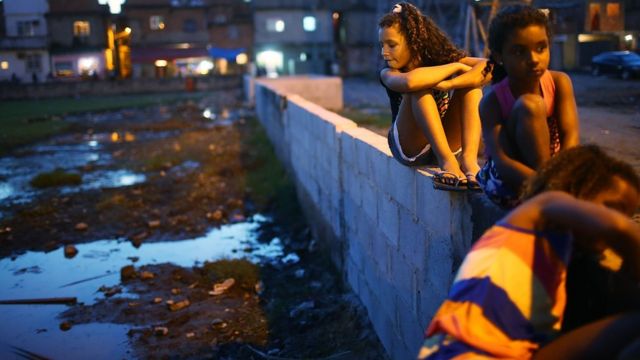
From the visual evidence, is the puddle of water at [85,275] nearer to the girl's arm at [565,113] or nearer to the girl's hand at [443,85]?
the girl's hand at [443,85]

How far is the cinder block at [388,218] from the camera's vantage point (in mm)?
4801

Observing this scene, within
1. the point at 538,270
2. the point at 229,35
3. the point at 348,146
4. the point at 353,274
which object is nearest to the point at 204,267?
the point at 353,274

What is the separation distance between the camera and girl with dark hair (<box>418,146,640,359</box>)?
2035mm

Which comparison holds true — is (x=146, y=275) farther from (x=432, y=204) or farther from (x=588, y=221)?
(x=588, y=221)

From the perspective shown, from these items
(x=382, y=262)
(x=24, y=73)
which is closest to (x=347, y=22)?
(x=24, y=73)

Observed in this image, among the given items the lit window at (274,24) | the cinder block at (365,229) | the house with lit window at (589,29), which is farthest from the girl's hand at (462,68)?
the lit window at (274,24)

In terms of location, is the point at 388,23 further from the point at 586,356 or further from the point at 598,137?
the point at 598,137

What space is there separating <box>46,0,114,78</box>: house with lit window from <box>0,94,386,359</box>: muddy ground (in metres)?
44.0

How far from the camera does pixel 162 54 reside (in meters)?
59.2

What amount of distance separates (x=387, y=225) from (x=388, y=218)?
0.26 ft

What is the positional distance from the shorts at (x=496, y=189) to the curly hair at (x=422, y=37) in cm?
168

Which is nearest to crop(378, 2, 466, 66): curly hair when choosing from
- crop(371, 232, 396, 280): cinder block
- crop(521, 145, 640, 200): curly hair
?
crop(371, 232, 396, 280): cinder block

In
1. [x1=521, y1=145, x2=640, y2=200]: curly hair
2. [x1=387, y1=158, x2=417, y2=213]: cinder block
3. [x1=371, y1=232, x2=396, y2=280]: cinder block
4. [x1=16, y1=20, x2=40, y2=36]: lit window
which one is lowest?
[x1=371, y1=232, x2=396, y2=280]: cinder block

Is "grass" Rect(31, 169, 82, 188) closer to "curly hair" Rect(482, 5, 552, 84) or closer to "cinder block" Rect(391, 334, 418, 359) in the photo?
"cinder block" Rect(391, 334, 418, 359)
